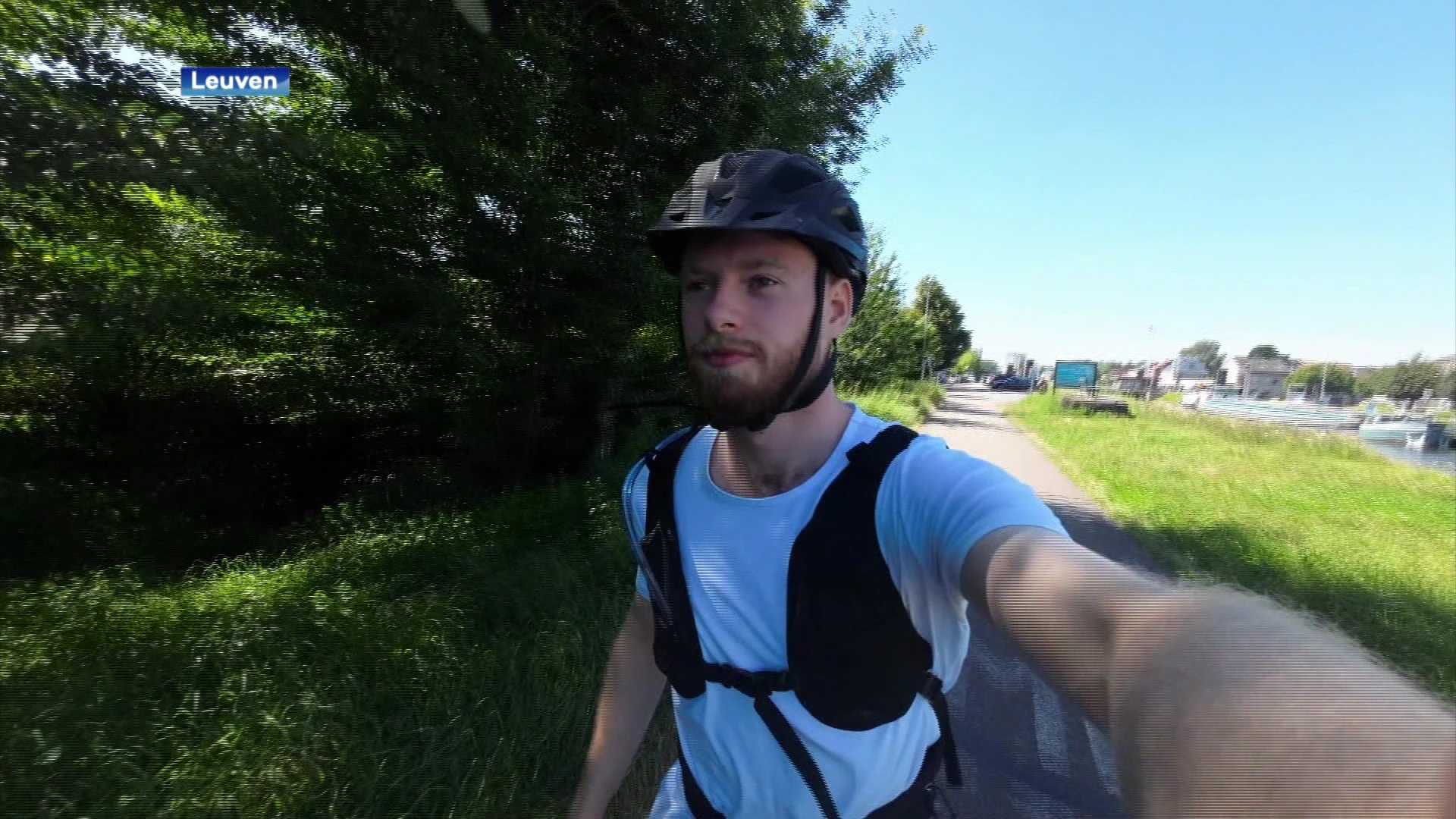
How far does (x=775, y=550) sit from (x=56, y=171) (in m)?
3.51

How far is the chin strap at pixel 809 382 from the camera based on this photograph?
1.36m

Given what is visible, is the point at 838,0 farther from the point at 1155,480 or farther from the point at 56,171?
the point at 1155,480

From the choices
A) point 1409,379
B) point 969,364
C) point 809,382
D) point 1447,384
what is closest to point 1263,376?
point 1409,379

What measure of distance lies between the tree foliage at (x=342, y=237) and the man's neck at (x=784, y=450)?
3.09 metres

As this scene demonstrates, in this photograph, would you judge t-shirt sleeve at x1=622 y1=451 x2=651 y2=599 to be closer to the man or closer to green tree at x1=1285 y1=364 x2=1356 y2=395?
the man

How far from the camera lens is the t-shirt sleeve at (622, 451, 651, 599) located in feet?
4.93

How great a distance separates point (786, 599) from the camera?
1208mm

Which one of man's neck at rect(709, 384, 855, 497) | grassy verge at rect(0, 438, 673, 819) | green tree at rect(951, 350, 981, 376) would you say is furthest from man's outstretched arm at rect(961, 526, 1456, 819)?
green tree at rect(951, 350, 981, 376)

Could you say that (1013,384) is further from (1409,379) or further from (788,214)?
(788,214)

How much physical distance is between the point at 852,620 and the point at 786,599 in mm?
120

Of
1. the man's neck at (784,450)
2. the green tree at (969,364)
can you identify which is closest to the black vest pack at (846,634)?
the man's neck at (784,450)

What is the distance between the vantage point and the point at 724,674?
127cm

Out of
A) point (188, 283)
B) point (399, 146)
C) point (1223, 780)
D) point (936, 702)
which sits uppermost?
point (399, 146)

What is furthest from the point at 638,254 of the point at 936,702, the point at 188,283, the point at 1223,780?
the point at 1223,780
